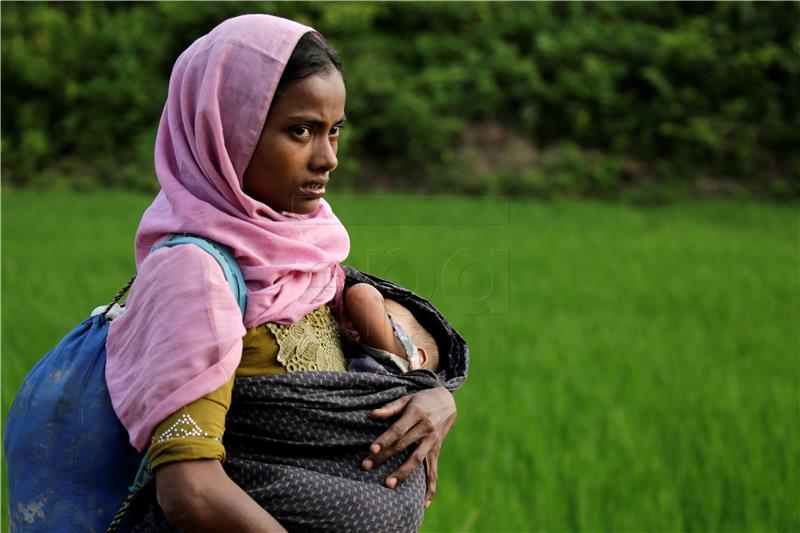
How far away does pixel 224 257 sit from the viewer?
140 centimetres

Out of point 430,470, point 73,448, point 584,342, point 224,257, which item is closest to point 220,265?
point 224,257

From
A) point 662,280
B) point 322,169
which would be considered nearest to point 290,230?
point 322,169

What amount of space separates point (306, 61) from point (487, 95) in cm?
972

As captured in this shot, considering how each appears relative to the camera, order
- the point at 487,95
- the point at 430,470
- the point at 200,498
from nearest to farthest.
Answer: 1. the point at 200,498
2. the point at 430,470
3. the point at 487,95

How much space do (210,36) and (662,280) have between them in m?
5.56

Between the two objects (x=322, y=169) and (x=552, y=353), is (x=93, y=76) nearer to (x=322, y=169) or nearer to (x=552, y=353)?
(x=552, y=353)

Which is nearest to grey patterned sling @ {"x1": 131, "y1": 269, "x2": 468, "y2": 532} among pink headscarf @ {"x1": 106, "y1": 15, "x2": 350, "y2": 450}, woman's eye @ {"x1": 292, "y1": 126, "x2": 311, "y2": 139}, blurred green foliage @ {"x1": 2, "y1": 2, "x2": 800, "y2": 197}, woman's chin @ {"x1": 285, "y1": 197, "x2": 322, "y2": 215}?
pink headscarf @ {"x1": 106, "y1": 15, "x2": 350, "y2": 450}

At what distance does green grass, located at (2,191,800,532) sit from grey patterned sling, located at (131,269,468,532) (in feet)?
1.05

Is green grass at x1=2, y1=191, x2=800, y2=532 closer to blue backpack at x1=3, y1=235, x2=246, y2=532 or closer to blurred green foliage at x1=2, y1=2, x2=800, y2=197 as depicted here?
blue backpack at x1=3, y1=235, x2=246, y2=532

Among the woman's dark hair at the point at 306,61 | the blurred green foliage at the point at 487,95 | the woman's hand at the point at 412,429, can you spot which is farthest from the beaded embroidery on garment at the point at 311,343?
the blurred green foliage at the point at 487,95

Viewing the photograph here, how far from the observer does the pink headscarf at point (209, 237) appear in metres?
1.33

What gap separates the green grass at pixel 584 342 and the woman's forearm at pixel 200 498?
1.78ft

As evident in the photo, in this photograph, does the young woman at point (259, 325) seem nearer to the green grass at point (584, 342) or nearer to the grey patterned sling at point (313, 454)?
the grey patterned sling at point (313, 454)

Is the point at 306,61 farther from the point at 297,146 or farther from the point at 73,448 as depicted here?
the point at 73,448
